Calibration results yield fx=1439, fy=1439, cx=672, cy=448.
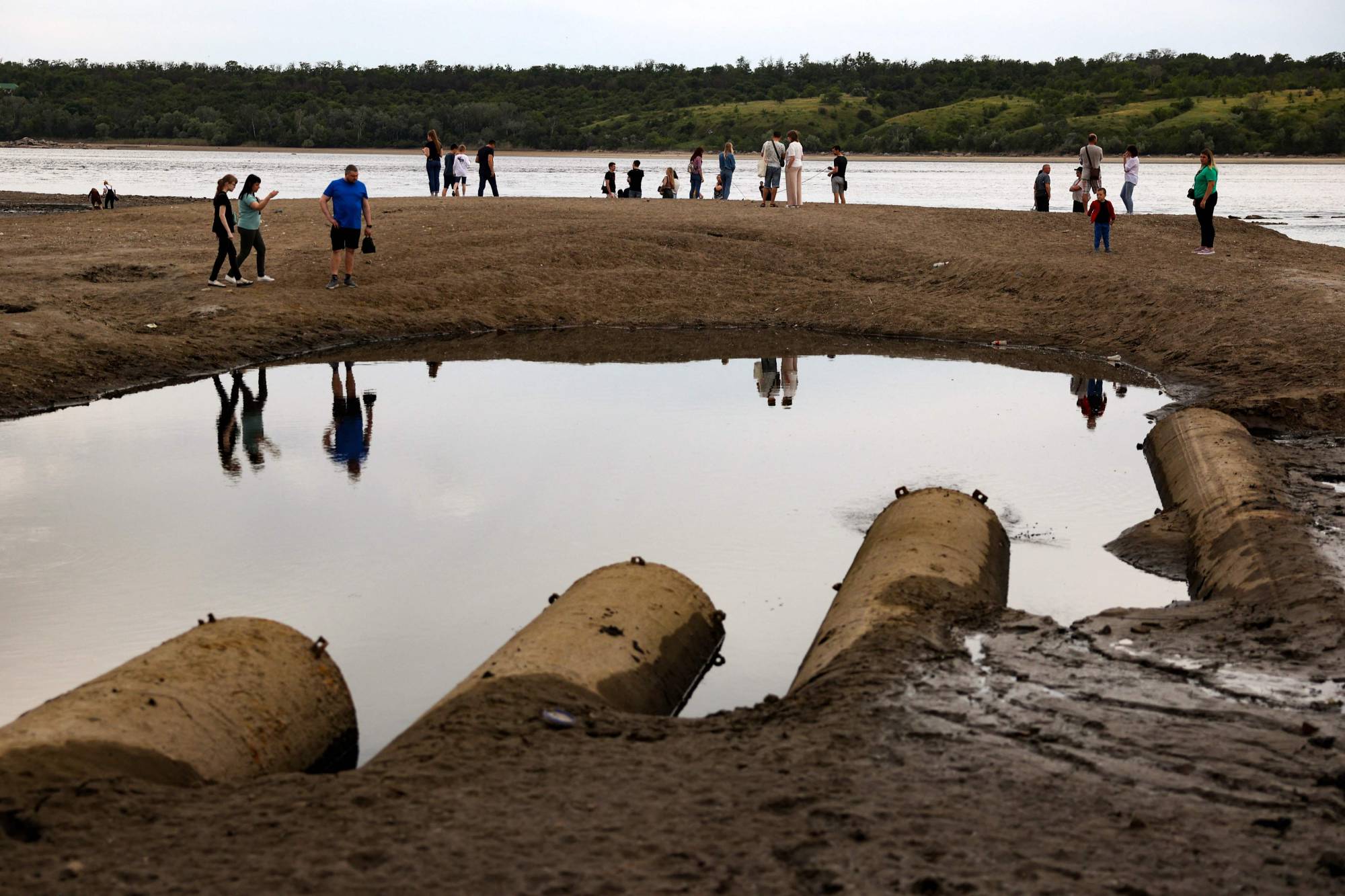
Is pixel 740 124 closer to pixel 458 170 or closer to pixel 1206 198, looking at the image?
pixel 458 170

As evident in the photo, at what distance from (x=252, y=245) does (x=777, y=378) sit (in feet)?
27.8

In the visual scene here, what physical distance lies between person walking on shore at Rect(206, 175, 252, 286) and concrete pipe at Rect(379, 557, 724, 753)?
526 inches

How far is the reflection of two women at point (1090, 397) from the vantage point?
15.3 meters

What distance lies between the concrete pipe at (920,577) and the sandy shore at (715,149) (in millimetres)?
104881

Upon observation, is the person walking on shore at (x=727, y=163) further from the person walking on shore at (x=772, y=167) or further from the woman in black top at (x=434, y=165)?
the woman in black top at (x=434, y=165)

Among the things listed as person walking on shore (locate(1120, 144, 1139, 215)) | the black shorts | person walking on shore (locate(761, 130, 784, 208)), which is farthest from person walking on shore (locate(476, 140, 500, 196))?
person walking on shore (locate(1120, 144, 1139, 215))

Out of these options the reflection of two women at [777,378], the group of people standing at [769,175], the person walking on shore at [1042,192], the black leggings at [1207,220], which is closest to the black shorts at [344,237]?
the reflection of two women at [777,378]

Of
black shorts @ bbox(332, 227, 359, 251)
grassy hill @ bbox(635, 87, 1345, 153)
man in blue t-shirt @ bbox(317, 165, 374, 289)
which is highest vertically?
grassy hill @ bbox(635, 87, 1345, 153)

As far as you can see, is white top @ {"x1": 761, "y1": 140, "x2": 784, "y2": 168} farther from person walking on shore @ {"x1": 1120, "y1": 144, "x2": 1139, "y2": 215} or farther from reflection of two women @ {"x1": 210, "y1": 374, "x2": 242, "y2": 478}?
reflection of two women @ {"x1": 210, "y1": 374, "x2": 242, "y2": 478}

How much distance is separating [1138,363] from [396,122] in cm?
11929

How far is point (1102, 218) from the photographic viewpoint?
76.9 ft

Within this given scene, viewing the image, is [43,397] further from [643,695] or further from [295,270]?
[643,695]

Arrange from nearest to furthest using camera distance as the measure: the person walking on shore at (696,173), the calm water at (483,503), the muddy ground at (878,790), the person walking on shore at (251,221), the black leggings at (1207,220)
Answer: the muddy ground at (878,790)
the calm water at (483,503)
the person walking on shore at (251,221)
the black leggings at (1207,220)
the person walking on shore at (696,173)

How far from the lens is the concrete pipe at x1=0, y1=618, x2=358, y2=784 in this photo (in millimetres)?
5465
